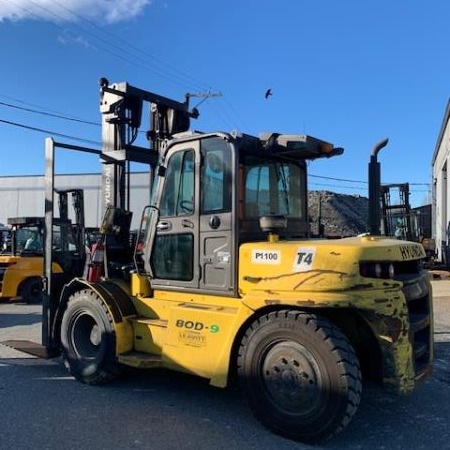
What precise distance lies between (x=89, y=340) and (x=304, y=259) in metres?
2.91

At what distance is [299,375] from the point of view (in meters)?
4.46

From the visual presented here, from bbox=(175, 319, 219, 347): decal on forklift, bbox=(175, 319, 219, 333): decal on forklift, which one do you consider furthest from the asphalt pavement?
bbox=(175, 319, 219, 333): decal on forklift

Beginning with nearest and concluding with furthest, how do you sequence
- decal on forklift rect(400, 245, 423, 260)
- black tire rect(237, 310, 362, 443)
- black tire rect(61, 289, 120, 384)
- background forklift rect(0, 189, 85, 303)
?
black tire rect(237, 310, 362, 443)
decal on forklift rect(400, 245, 423, 260)
black tire rect(61, 289, 120, 384)
background forklift rect(0, 189, 85, 303)

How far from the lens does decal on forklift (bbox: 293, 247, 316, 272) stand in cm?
454

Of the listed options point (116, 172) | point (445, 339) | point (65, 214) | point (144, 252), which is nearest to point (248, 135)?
point (144, 252)

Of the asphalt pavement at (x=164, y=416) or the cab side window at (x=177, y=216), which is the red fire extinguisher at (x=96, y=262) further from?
the asphalt pavement at (x=164, y=416)

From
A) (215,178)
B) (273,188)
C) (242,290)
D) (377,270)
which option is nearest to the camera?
(377,270)

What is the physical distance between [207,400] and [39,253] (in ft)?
32.7

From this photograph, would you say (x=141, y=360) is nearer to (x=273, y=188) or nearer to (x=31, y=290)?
(x=273, y=188)

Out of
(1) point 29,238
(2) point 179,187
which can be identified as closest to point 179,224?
(2) point 179,187

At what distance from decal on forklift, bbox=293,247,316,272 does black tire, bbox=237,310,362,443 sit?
14.8 inches

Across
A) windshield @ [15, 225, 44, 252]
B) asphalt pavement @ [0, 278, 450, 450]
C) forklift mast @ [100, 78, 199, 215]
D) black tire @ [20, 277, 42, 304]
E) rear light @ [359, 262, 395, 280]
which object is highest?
forklift mast @ [100, 78, 199, 215]

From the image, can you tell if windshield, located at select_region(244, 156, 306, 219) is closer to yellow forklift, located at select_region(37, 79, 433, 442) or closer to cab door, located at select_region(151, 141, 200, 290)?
yellow forklift, located at select_region(37, 79, 433, 442)

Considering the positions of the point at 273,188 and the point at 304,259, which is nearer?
the point at 304,259
